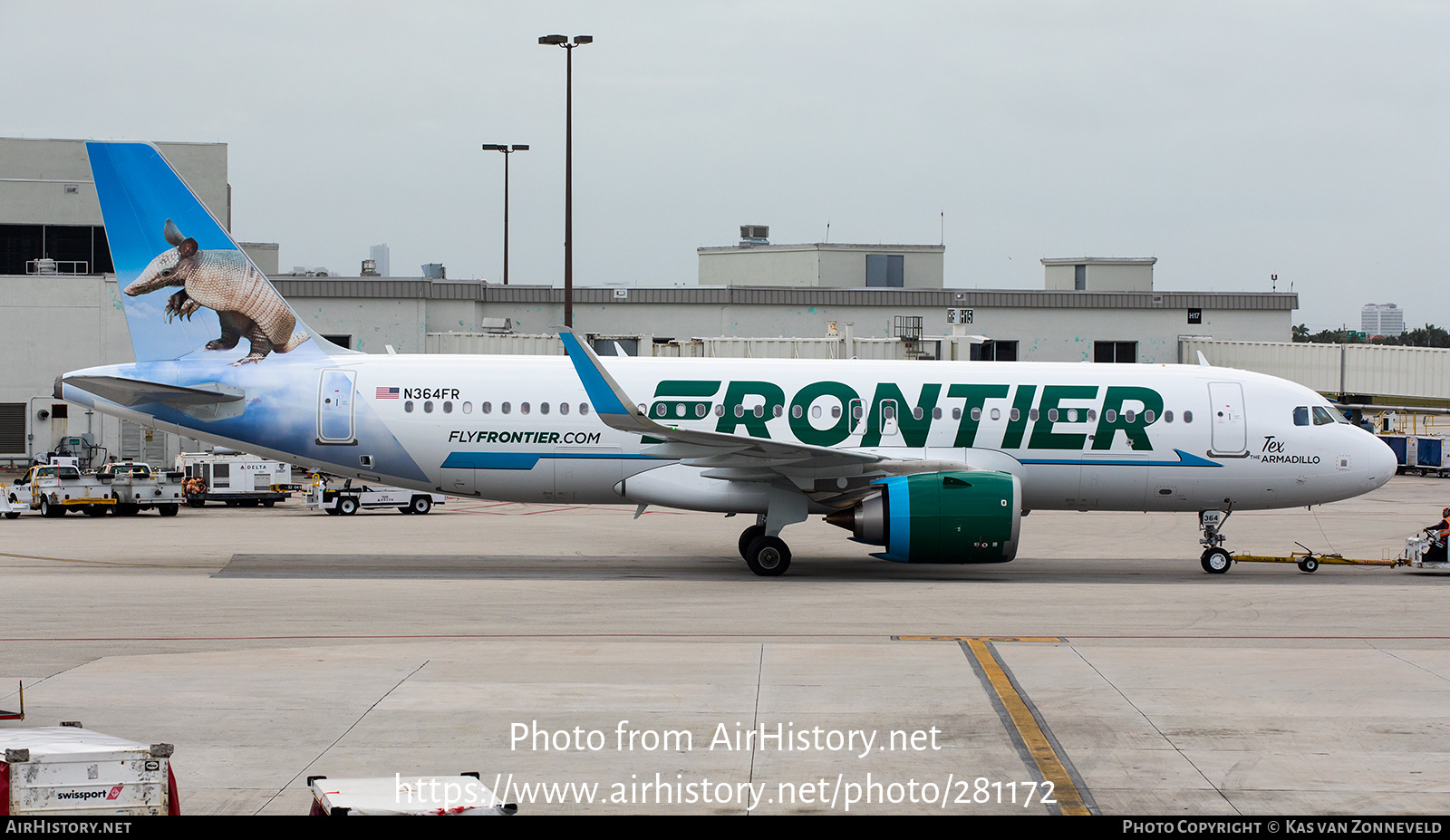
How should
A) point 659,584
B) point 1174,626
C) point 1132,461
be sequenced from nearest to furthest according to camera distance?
point 1174,626, point 659,584, point 1132,461

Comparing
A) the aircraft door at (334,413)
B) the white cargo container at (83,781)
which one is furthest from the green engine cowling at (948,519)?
the white cargo container at (83,781)

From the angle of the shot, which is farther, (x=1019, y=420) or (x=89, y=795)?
(x=1019, y=420)

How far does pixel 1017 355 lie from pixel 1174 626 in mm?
35255

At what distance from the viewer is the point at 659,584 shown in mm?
20734

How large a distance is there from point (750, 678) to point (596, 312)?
3869cm

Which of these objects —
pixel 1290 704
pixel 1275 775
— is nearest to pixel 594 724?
pixel 1275 775

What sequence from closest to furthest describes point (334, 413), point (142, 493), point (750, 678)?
point (750, 678)
point (334, 413)
point (142, 493)

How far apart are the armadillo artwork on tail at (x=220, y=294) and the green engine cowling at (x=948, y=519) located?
1160 cm

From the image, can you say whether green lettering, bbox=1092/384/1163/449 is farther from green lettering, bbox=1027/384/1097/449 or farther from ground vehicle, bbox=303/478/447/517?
ground vehicle, bbox=303/478/447/517

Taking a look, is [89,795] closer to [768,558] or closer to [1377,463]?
[768,558]

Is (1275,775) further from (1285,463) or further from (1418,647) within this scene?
(1285,463)

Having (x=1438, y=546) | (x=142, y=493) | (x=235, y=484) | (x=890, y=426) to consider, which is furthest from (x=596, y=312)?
(x=1438, y=546)

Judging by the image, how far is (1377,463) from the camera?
2348 cm

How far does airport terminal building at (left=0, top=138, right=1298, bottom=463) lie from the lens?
45812mm
